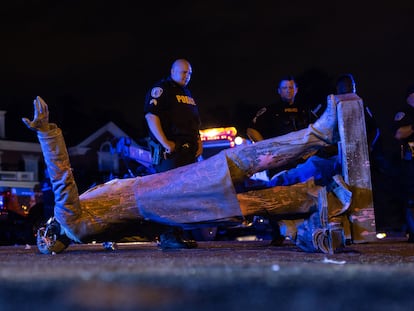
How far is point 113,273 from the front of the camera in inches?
59.8

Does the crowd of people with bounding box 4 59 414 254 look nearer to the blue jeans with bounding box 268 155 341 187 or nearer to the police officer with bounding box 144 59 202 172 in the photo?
the blue jeans with bounding box 268 155 341 187

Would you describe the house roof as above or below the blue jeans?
above

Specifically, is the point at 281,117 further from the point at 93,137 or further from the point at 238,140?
the point at 93,137

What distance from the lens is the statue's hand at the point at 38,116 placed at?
3.35m

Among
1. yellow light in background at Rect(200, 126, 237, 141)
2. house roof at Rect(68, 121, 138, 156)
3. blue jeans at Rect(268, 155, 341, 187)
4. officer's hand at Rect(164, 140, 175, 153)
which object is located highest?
house roof at Rect(68, 121, 138, 156)

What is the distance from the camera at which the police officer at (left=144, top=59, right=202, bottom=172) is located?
15.4 ft

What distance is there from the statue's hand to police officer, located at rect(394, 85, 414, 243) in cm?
377

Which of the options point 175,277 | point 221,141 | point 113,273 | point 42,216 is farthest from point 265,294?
point 42,216

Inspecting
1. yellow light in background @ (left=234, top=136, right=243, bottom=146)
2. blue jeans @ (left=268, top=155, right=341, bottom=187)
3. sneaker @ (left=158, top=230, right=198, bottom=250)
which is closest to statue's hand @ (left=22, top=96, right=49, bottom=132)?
blue jeans @ (left=268, top=155, right=341, bottom=187)

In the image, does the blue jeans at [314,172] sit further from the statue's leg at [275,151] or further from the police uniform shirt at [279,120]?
the police uniform shirt at [279,120]

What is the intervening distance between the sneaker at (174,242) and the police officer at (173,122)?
0.55 m

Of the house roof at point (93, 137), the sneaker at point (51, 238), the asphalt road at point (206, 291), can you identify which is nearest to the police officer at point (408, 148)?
the sneaker at point (51, 238)

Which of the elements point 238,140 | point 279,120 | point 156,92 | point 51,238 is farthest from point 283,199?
point 238,140

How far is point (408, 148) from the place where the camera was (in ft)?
19.3
